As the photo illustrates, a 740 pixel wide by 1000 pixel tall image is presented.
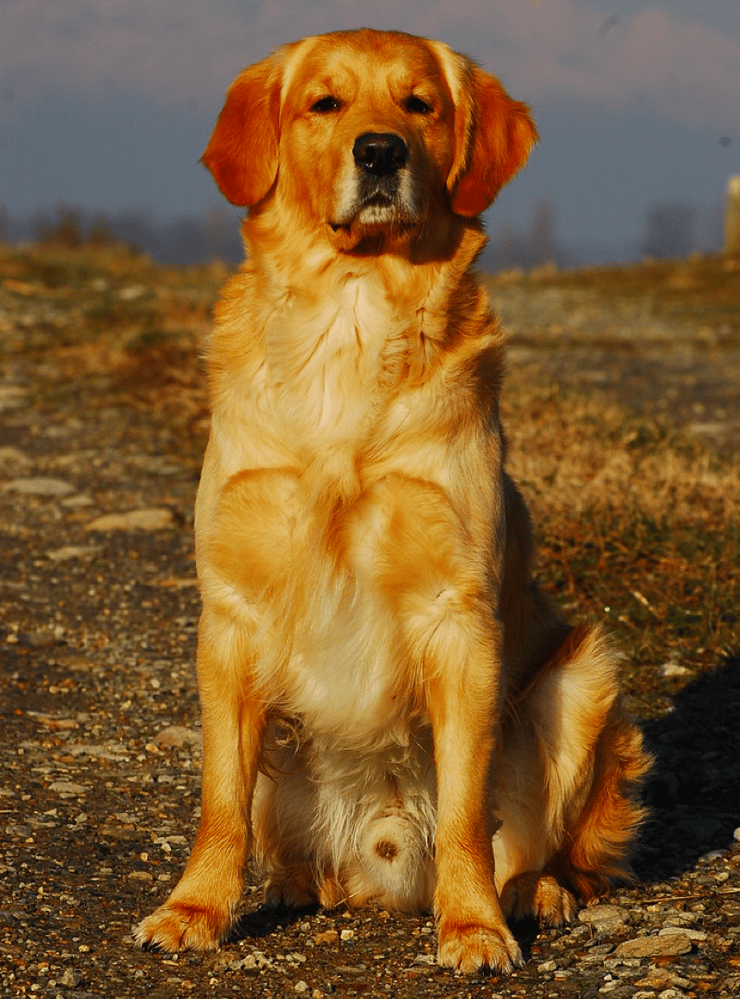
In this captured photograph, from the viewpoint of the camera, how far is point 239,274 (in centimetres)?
365

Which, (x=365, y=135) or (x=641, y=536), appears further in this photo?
(x=641, y=536)

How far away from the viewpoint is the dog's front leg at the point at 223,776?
321 cm

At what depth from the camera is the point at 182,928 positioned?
3.13 m

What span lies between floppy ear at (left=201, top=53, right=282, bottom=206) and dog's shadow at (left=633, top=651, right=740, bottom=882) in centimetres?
223

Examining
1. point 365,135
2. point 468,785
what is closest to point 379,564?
point 468,785

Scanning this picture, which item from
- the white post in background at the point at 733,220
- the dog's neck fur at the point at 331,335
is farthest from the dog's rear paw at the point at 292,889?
the white post in background at the point at 733,220

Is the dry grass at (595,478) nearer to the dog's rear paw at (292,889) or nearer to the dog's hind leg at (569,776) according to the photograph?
the dog's hind leg at (569,776)

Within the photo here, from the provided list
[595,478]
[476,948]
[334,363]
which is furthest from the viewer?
[595,478]

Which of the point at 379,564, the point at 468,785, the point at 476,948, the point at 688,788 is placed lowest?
the point at 688,788

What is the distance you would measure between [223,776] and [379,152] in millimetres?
1624

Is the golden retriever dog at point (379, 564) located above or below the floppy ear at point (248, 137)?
below

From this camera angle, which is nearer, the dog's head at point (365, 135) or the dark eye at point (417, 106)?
the dog's head at point (365, 135)

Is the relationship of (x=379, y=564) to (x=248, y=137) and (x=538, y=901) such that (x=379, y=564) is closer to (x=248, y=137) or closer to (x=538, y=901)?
(x=538, y=901)

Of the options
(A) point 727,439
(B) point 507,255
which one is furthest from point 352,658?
(B) point 507,255
